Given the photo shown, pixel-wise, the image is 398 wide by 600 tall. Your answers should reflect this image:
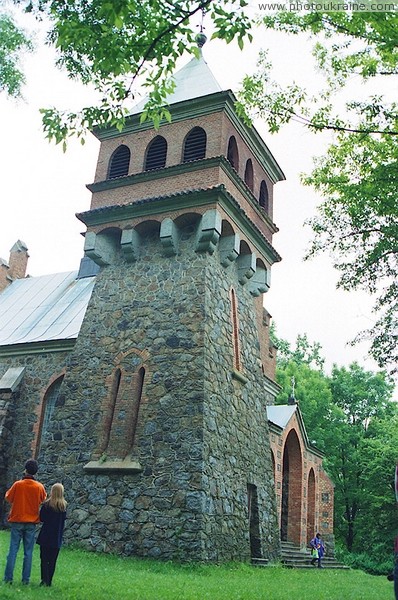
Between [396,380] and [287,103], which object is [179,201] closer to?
[287,103]

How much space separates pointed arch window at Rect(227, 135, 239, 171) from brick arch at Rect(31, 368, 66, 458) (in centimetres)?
790

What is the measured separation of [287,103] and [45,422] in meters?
11.6

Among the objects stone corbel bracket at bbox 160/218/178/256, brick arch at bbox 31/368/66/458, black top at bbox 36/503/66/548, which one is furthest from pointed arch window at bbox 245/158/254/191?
black top at bbox 36/503/66/548

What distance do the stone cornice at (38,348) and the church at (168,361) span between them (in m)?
0.04

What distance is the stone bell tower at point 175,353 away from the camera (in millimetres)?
12305

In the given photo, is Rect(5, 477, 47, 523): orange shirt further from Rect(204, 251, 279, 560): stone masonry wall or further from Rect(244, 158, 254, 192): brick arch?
Rect(244, 158, 254, 192): brick arch

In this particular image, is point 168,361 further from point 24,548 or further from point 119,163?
point 119,163

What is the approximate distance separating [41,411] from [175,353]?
6.28m

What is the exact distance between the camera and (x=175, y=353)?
13.4 m

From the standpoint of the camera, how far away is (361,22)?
357 inches

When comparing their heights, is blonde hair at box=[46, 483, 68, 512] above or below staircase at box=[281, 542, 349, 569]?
above

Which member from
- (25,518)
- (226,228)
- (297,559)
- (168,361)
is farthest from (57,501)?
(297,559)

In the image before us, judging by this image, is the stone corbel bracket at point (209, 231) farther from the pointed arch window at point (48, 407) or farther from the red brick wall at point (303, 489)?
the red brick wall at point (303, 489)

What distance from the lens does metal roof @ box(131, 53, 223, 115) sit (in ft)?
53.3
